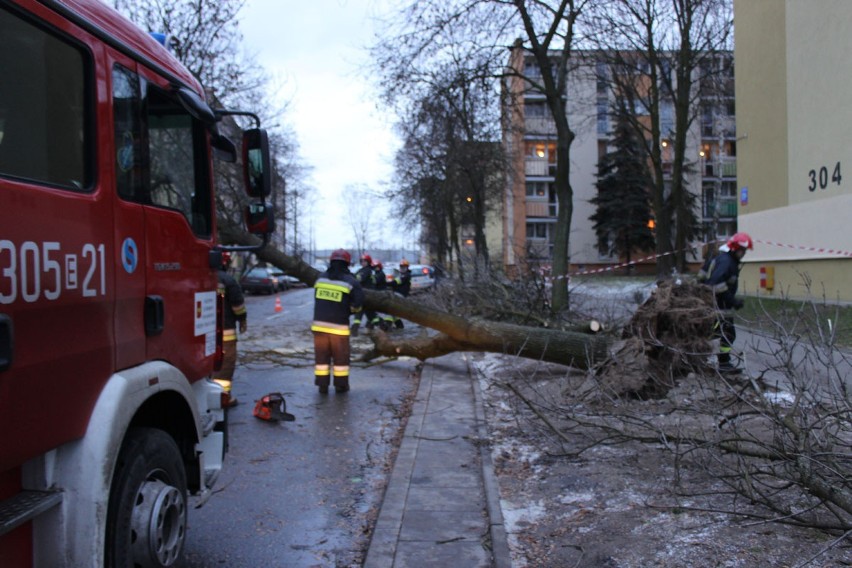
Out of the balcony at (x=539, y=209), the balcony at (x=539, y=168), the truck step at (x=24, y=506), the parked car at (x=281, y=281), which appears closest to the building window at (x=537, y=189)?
the balcony at (x=539, y=209)

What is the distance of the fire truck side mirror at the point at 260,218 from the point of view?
3.83 m

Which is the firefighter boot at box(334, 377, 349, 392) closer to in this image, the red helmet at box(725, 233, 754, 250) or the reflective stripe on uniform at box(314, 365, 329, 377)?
the reflective stripe on uniform at box(314, 365, 329, 377)

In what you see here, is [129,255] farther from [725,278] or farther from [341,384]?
[725,278]

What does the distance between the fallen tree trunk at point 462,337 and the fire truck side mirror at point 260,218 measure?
3.37 metres

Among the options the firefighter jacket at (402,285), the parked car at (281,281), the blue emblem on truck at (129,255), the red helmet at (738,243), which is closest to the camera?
the blue emblem on truck at (129,255)

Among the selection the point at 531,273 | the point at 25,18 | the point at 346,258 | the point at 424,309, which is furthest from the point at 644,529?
the point at 531,273

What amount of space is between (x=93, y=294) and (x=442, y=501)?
2817mm

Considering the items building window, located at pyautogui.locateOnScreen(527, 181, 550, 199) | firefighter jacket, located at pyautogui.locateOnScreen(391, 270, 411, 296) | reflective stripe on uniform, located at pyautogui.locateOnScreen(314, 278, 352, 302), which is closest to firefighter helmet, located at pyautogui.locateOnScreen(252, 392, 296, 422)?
reflective stripe on uniform, located at pyautogui.locateOnScreen(314, 278, 352, 302)

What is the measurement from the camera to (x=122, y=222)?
2.62m

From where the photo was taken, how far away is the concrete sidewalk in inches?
141

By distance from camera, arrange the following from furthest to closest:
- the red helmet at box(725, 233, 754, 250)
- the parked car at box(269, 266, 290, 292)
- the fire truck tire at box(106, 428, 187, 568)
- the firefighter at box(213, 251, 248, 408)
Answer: the parked car at box(269, 266, 290, 292) < the red helmet at box(725, 233, 754, 250) < the firefighter at box(213, 251, 248, 408) < the fire truck tire at box(106, 428, 187, 568)

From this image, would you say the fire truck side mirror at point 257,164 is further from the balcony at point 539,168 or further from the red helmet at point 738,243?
the balcony at point 539,168

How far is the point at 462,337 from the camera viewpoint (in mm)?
8883

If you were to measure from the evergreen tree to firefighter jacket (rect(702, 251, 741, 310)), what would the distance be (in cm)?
3442
